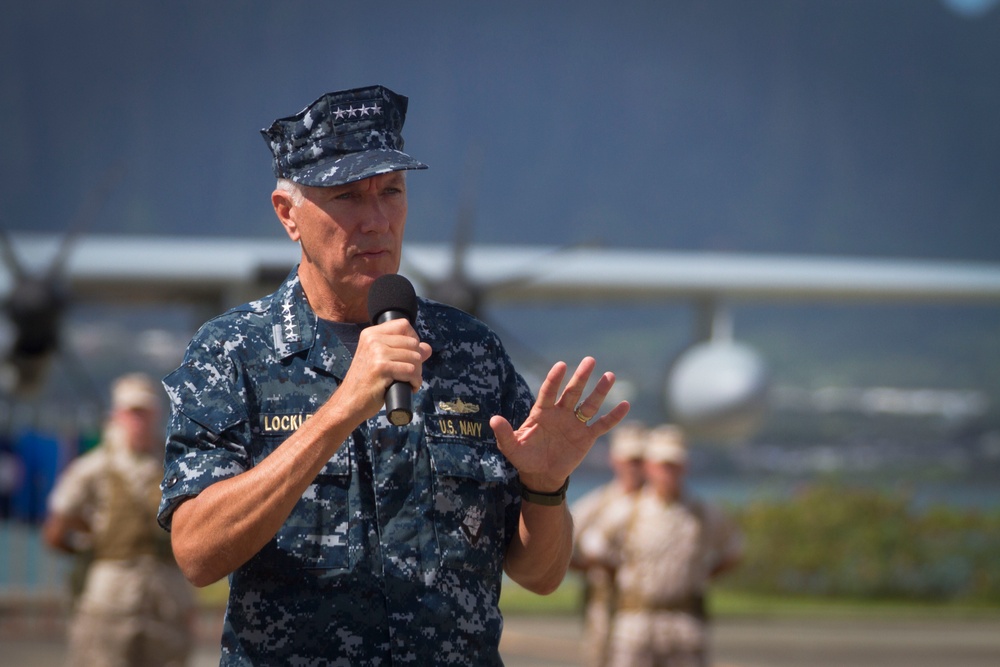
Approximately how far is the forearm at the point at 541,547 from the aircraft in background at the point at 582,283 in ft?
38.8

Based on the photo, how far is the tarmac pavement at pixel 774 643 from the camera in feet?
40.8

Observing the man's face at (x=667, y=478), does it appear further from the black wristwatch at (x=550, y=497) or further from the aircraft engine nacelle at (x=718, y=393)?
the aircraft engine nacelle at (x=718, y=393)

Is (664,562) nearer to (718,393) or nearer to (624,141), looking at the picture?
(718,393)

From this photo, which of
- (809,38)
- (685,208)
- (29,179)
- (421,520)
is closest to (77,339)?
(421,520)

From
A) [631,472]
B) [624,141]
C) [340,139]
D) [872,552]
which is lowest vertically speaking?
[340,139]

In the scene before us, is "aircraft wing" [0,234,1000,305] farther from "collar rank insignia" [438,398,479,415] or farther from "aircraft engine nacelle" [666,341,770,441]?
"collar rank insignia" [438,398,479,415]

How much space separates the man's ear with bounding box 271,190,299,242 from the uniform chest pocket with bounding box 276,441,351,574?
40 centimetres

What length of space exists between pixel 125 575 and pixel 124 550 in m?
0.11

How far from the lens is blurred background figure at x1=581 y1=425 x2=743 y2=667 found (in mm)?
7156

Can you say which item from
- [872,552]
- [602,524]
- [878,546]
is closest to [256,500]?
[602,524]

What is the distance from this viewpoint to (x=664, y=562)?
7230 mm

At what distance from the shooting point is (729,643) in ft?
47.7

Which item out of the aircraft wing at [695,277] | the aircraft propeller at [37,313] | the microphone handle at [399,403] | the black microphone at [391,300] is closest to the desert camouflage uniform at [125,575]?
the black microphone at [391,300]

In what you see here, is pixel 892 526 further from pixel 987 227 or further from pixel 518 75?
pixel 518 75
